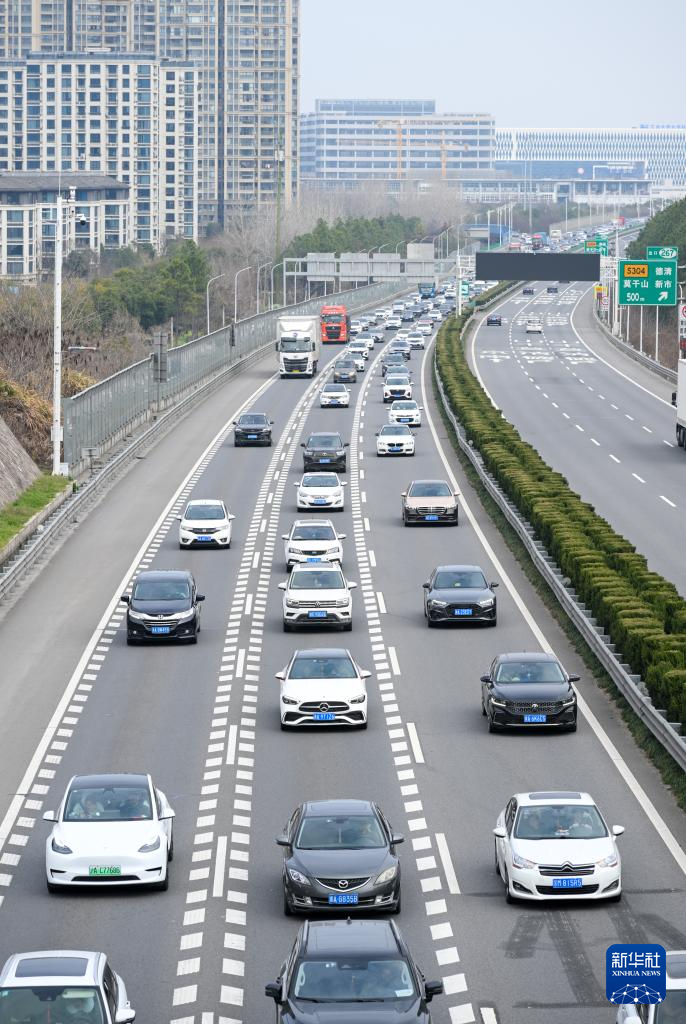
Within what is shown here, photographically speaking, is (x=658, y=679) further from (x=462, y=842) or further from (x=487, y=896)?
(x=487, y=896)

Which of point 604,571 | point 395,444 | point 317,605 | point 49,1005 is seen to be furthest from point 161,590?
point 395,444

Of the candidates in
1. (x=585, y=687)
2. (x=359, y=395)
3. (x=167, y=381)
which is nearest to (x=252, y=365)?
(x=359, y=395)

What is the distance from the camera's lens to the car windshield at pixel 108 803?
24.3 m

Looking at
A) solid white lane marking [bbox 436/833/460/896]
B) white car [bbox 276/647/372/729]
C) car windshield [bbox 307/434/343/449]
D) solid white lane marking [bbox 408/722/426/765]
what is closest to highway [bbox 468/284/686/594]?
car windshield [bbox 307/434/343/449]

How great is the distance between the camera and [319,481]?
61125mm

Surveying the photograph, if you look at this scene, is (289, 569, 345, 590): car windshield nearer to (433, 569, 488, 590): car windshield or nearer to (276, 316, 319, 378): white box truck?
(433, 569, 488, 590): car windshield

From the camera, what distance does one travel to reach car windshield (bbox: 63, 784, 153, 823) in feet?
79.8

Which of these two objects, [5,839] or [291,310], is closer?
[5,839]

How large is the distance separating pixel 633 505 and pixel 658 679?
29905 mm

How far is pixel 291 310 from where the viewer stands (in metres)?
151

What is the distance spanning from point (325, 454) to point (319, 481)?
847cm

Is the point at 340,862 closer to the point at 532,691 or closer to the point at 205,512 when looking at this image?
the point at 532,691

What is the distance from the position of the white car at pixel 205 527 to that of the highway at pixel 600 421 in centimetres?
1270

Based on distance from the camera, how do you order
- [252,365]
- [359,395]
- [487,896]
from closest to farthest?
[487,896], [359,395], [252,365]
